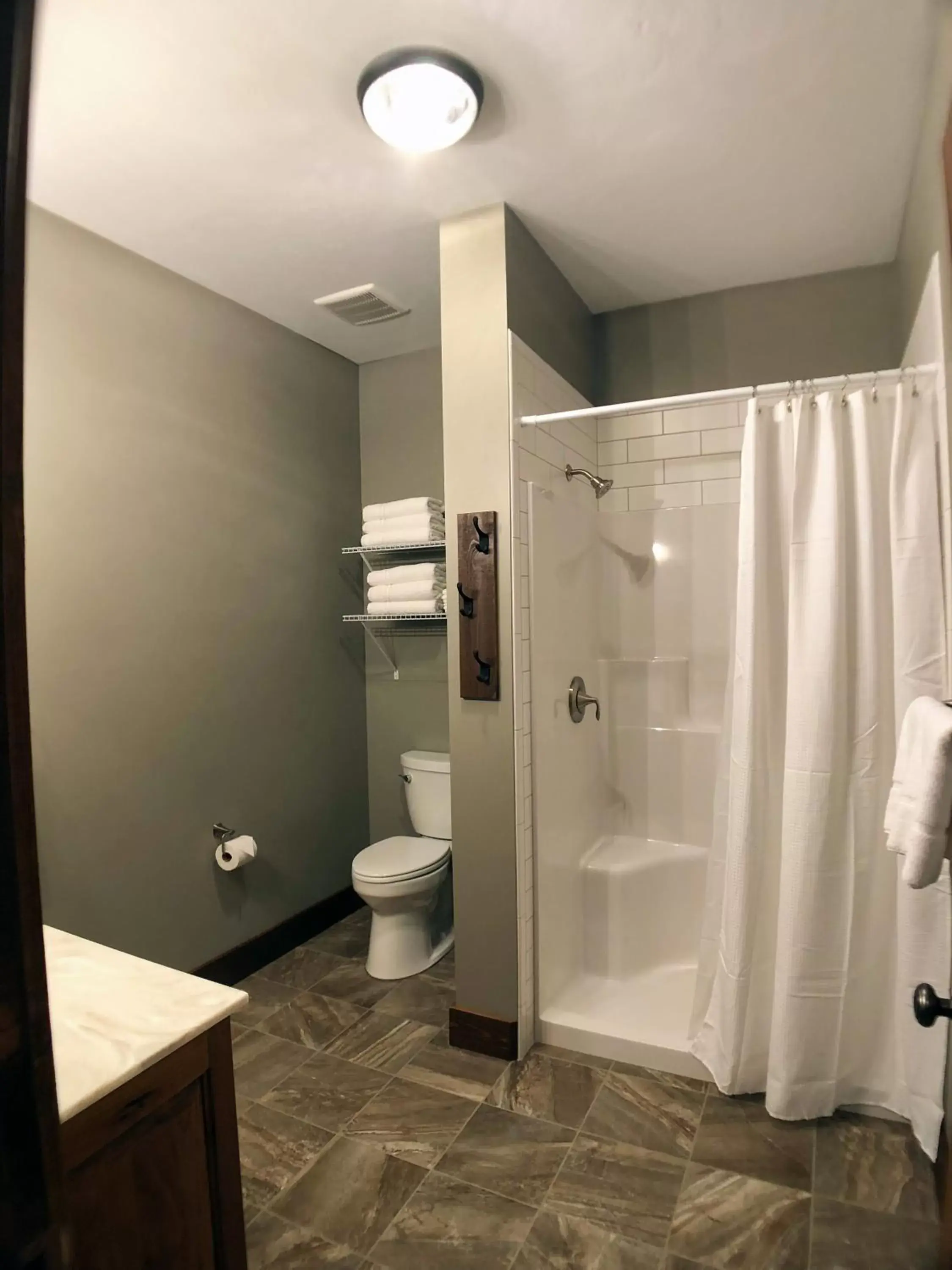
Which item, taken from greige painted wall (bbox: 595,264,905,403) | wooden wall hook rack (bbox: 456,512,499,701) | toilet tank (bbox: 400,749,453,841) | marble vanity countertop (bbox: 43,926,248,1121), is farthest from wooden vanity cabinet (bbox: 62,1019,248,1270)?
greige painted wall (bbox: 595,264,905,403)

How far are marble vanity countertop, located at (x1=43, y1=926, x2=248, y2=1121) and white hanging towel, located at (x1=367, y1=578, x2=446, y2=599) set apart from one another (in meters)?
1.76

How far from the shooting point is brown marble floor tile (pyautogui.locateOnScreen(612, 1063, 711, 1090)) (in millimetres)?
1968

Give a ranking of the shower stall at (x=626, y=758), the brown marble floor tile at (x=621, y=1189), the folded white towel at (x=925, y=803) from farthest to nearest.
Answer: the shower stall at (x=626, y=758), the brown marble floor tile at (x=621, y=1189), the folded white towel at (x=925, y=803)

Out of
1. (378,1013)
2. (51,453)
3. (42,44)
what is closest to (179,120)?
(42,44)

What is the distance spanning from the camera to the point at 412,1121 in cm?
185

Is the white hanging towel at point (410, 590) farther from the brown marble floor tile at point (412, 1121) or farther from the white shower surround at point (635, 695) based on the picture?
the brown marble floor tile at point (412, 1121)

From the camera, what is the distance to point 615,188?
1969mm

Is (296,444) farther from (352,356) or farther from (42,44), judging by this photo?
(42,44)

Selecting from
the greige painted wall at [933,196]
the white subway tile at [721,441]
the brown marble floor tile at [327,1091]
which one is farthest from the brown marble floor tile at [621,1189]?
the white subway tile at [721,441]

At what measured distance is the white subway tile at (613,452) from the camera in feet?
9.17

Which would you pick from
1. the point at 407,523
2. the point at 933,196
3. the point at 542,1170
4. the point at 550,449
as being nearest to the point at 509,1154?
the point at 542,1170

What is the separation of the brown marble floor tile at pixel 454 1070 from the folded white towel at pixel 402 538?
1703 mm

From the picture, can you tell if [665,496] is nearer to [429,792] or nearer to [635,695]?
Result: [635,695]

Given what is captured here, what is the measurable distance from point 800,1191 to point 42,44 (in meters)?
2.88
